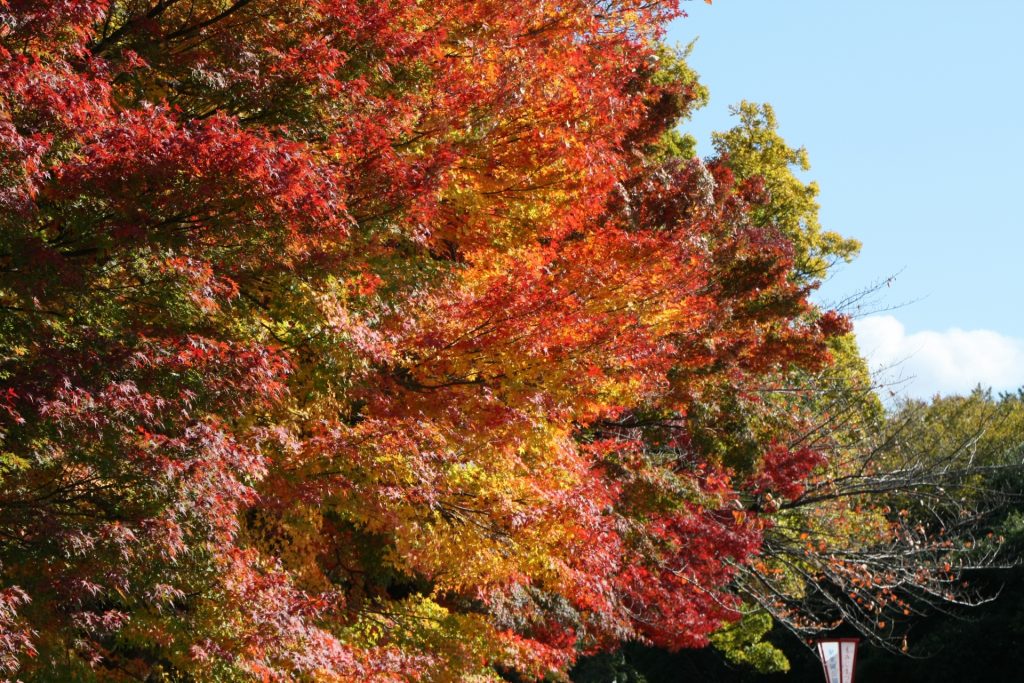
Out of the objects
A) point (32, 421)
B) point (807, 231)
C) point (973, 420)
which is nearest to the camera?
point (32, 421)

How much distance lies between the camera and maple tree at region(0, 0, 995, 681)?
9.98 m

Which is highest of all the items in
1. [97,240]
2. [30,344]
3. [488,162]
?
[488,162]

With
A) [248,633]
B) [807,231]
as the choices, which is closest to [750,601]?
[807,231]

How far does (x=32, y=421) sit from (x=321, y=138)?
15.0ft

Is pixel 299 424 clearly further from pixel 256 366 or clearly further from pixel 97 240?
pixel 97 240

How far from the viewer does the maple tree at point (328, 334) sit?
9977mm

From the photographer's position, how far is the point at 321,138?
508 inches

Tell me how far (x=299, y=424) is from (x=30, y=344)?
13.6 ft

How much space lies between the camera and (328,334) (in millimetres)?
12227

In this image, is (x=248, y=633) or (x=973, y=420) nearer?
(x=248, y=633)

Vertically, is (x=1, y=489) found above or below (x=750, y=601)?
below

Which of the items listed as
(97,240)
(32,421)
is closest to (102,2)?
(97,240)

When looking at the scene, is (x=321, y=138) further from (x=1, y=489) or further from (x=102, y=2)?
(x=1, y=489)

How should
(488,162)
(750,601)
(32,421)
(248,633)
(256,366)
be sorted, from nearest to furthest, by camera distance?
(32,421) → (256,366) → (248,633) → (488,162) → (750,601)
